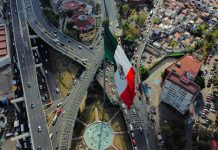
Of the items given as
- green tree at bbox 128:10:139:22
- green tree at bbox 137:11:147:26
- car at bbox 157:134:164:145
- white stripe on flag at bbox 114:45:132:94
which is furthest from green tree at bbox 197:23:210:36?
white stripe on flag at bbox 114:45:132:94

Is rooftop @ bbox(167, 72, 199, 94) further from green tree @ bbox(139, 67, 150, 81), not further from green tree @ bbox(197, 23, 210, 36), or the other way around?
green tree @ bbox(197, 23, 210, 36)

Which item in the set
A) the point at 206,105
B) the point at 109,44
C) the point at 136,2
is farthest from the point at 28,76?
the point at 136,2

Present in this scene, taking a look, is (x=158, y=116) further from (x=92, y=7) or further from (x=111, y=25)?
(x=92, y=7)

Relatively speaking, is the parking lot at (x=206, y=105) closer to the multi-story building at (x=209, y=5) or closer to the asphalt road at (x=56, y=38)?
the multi-story building at (x=209, y=5)

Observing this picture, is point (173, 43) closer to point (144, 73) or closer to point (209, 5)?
point (144, 73)

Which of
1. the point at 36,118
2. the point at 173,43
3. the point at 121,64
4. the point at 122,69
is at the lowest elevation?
the point at 36,118

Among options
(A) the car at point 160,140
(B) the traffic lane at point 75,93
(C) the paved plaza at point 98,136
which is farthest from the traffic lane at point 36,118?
(A) the car at point 160,140

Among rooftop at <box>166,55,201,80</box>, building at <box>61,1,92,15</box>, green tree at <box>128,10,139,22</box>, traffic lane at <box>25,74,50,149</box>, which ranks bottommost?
traffic lane at <box>25,74,50,149</box>
